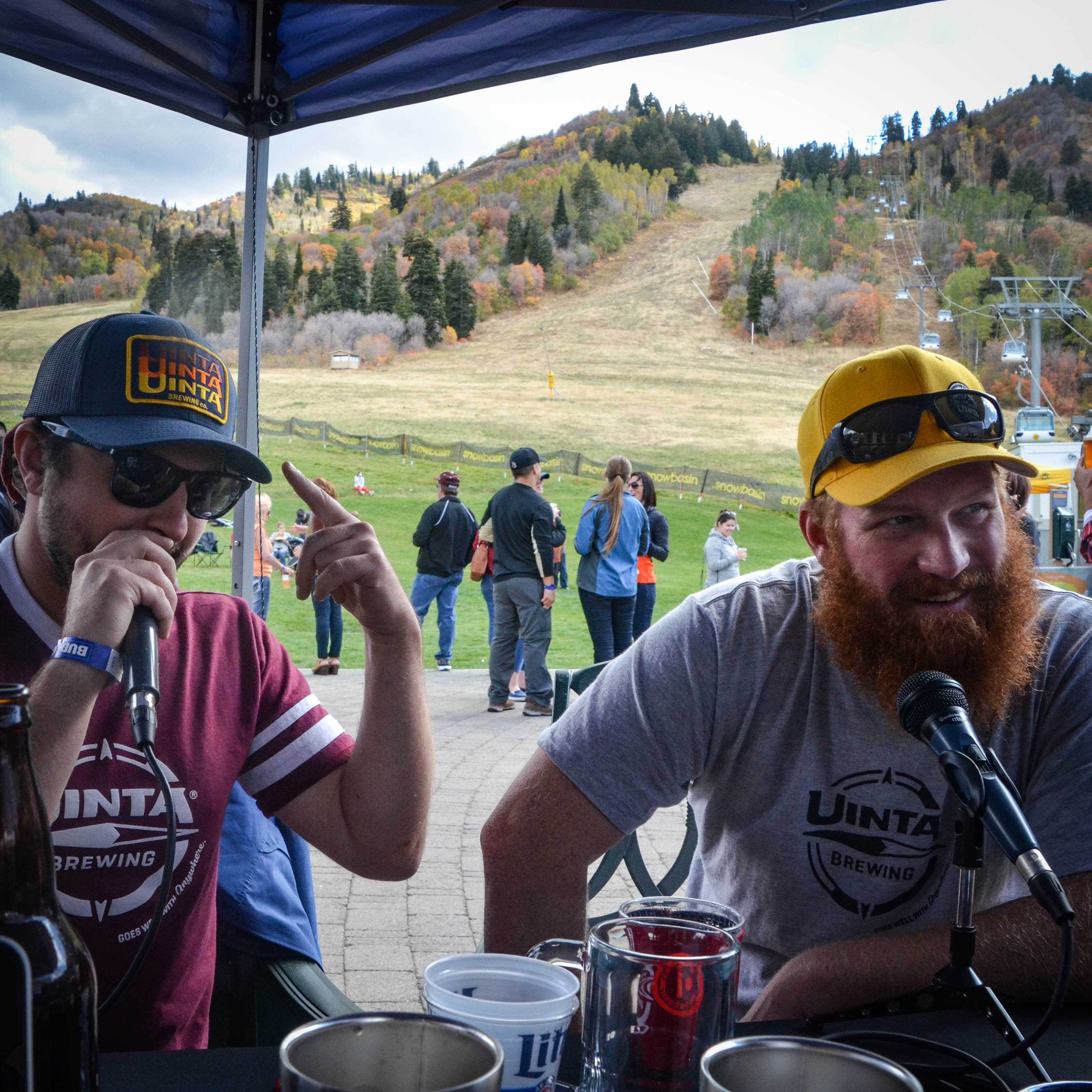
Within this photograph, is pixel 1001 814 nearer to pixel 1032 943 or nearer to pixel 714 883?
pixel 1032 943

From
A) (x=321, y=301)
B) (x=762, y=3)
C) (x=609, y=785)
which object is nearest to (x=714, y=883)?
(x=609, y=785)

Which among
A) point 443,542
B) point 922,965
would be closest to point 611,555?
point 443,542

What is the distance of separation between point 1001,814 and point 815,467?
1.01 m

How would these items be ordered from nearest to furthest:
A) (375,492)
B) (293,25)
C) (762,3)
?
(762,3) → (293,25) → (375,492)

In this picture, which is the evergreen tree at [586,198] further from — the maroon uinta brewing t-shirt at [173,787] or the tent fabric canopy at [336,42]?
the maroon uinta brewing t-shirt at [173,787]

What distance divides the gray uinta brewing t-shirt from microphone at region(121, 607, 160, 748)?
669mm

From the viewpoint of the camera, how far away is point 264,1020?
62.1 inches

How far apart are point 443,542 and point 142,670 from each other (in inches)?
305

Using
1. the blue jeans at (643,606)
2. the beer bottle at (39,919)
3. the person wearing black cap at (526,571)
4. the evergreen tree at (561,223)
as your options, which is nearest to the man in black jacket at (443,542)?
the person wearing black cap at (526,571)

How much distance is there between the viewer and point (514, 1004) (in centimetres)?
75

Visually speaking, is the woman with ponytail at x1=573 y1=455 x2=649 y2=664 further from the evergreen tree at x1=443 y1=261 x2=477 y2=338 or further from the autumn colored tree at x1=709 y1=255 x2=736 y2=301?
the autumn colored tree at x1=709 y1=255 x2=736 y2=301

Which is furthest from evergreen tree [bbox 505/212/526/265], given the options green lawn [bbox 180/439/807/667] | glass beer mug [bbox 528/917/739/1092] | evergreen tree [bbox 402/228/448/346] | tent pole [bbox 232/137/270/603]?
glass beer mug [bbox 528/917/739/1092]

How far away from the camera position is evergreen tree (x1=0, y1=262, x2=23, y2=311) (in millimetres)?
4418

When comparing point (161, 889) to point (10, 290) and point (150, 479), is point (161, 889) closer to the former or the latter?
point (150, 479)
